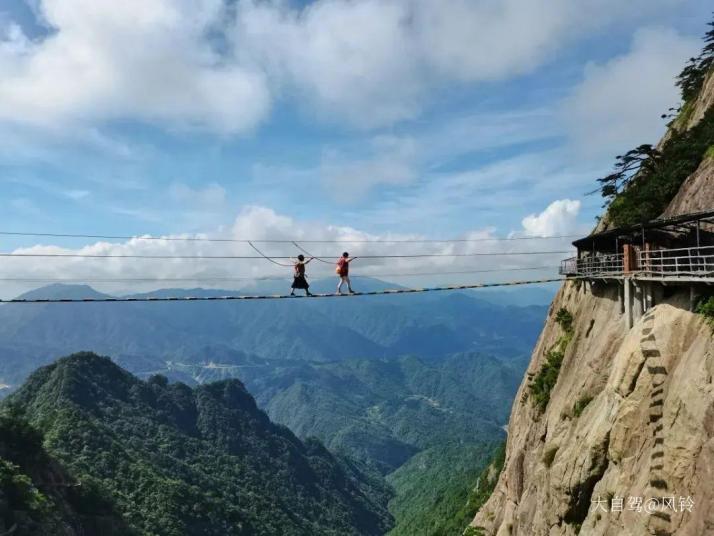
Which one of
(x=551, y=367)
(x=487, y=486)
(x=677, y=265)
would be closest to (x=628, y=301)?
(x=677, y=265)

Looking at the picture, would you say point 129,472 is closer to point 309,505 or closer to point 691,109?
point 309,505

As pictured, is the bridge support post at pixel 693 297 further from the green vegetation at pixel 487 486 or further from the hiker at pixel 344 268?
the green vegetation at pixel 487 486

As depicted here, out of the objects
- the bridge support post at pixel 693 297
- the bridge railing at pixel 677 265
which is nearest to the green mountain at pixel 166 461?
the bridge railing at pixel 677 265

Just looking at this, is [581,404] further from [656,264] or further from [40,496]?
[40,496]

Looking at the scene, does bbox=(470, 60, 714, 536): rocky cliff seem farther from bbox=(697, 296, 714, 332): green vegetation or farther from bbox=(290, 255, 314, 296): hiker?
bbox=(290, 255, 314, 296): hiker

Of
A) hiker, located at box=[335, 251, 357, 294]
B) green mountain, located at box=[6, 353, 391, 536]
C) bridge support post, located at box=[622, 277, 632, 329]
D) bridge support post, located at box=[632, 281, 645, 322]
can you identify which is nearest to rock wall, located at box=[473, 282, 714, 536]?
bridge support post, located at box=[622, 277, 632, 329]

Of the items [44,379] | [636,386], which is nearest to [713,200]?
[636,386]
